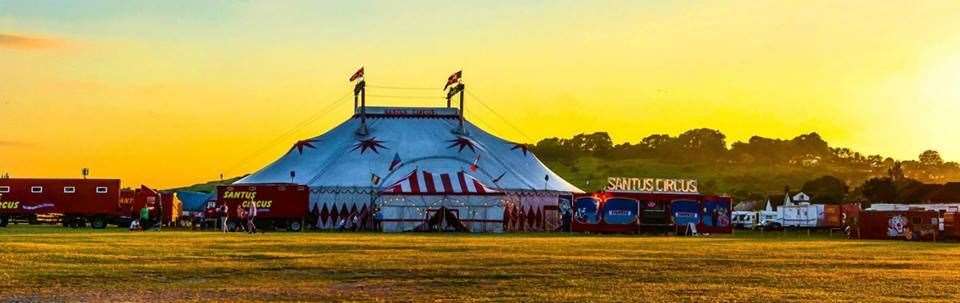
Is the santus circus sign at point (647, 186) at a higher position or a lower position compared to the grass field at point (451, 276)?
higher

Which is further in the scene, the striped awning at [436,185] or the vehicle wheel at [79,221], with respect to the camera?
the vehicle wheel at [79,221]

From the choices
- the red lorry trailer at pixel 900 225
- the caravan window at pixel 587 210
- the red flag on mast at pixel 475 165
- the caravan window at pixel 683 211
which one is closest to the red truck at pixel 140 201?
the red flag on mast at pixel 475 165

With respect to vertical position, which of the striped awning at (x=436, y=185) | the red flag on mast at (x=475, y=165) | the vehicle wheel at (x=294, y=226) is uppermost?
the red flag on mast at (x=475, y=165)

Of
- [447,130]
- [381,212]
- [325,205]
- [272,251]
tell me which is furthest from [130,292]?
[447,130]

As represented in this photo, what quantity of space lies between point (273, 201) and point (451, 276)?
4476 cm

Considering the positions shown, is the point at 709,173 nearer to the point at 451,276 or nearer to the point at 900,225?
the point at 900,225

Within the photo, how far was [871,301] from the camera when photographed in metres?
16.5

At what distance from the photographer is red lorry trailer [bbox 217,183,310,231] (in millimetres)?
63719

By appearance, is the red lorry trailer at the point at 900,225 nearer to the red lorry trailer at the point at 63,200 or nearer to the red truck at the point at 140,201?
the red truck at the point at 140,201

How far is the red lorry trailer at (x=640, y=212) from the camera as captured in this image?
60281 millimetres

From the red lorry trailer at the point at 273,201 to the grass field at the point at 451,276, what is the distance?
1301 inches

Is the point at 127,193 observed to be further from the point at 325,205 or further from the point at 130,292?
the point at 130,292

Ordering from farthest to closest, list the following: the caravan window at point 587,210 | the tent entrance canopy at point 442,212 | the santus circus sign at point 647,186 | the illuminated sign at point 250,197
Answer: the illuminated sign at point 250,197 → the santus circus sign at point 647,186 → the tent entrance canopy at point 442,212 → the caravan window at point 587,210

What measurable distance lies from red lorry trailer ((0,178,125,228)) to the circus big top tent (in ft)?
25.4
